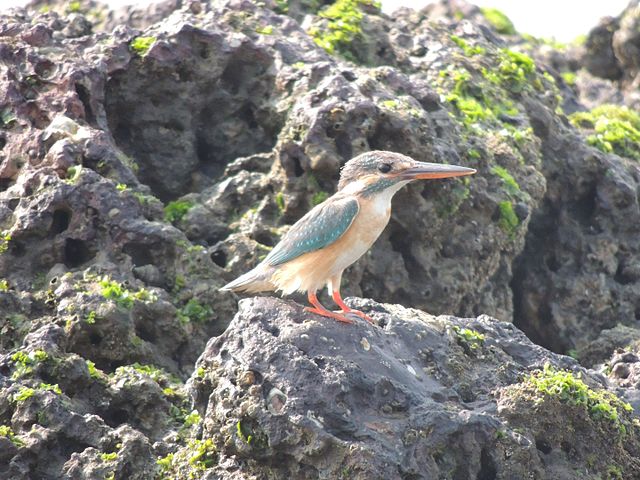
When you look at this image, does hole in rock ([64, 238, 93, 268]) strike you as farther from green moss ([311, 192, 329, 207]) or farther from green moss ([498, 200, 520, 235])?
green moss ([498, 200, 520, 235])

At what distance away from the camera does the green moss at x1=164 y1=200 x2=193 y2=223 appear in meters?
8.83

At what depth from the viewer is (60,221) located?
7.86m

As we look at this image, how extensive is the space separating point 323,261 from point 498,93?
4649 millimetres

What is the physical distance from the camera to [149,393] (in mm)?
6887

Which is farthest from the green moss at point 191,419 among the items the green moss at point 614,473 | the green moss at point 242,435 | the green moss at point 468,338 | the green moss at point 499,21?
the green moss at point 499,21

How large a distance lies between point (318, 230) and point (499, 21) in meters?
11.7

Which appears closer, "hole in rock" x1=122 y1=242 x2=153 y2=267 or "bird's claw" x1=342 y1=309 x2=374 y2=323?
"bird's claw" x1=342 y1=309 x2=374 y2=323

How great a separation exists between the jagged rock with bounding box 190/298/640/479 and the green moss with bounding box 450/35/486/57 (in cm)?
533

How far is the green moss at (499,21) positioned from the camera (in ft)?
57.1

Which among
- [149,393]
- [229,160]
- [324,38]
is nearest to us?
[149,393]

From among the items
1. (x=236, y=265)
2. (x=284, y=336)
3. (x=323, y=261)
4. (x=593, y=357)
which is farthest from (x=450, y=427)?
(x=593, y=357)

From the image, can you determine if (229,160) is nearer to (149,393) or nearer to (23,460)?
(149,393)

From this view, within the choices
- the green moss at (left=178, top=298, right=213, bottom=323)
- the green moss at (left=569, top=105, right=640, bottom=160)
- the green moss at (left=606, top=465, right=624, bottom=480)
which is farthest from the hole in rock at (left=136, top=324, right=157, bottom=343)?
the green moss at (left=569, top=105, right=640, bottom=160)

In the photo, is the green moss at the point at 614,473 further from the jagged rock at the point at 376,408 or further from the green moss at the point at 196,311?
the green moss at the point at 196,311
